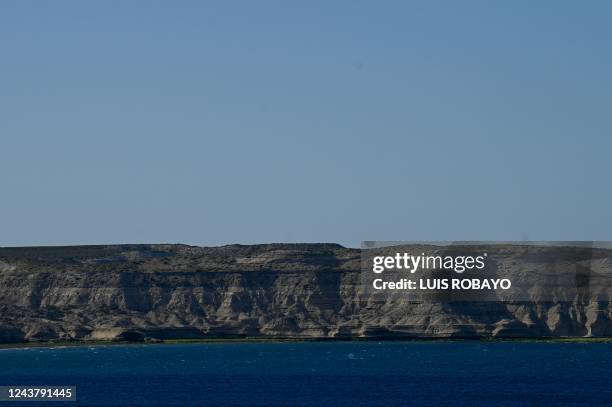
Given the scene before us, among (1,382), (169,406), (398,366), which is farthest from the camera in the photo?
(398,366)

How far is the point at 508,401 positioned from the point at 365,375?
39.9m

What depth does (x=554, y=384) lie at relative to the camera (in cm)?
14788

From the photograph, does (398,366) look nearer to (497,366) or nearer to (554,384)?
(497,366)

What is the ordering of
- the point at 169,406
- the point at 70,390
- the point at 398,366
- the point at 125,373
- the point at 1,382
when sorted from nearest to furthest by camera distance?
the point at 169,406
the point at 70,390
the point at 1,382
the point at 125,373
the point at 398,366

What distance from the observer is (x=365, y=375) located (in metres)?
164

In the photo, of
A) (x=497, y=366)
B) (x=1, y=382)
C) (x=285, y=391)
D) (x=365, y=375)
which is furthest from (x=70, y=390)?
(x=497, y=366)

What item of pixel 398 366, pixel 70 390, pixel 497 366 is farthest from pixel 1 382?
pixel 497 366

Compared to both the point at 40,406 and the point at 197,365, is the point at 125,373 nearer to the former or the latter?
the point at 197,365

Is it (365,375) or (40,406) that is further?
(365,375)

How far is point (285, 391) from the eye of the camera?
140m

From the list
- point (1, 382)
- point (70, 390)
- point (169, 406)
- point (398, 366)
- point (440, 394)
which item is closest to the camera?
point (169, 406)

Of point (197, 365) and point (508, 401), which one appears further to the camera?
point (197, 365)

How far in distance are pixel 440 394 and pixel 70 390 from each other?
42.5 m

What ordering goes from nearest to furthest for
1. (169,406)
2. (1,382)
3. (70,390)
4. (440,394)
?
1. (169,406)
2. (440,394)
3. (70,390)
4. (1,382)
